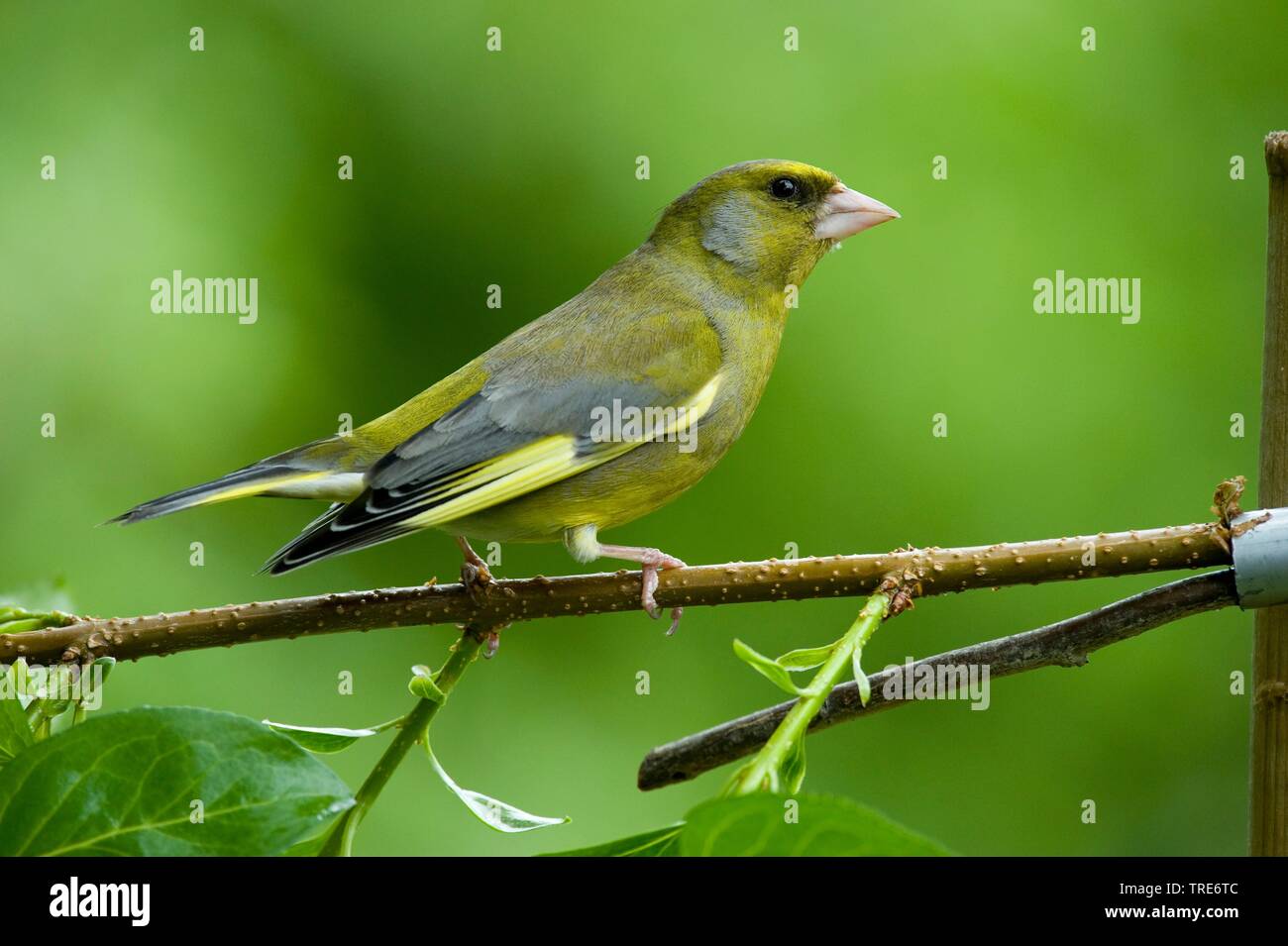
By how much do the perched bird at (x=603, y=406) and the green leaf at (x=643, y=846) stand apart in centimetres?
90

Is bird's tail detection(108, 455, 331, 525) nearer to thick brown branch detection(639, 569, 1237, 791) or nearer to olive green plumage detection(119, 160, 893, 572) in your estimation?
olive green plumage detection(119, 160, 893, 572)

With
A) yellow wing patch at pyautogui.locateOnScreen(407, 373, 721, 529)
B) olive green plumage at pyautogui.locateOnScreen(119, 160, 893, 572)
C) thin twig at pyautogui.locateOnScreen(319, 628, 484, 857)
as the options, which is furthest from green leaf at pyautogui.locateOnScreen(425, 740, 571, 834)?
yellow wing patch at pyautogui.locateOnScreen(407, 373, 721, 529)

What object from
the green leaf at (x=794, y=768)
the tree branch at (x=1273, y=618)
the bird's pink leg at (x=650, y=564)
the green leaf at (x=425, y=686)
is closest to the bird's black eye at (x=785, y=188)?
the bird's pink leg at (x=650, y=564)

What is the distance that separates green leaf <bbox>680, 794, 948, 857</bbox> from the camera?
3.78 feet

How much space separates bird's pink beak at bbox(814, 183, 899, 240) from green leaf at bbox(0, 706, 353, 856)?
2.17m

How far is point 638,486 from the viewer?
2758mm

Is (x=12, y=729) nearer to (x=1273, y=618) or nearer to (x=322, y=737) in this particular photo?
(x=322, y=737)

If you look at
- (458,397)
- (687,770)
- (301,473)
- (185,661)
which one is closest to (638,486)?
(458,397)

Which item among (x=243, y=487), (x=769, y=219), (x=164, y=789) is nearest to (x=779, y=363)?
(x=769, y=219)

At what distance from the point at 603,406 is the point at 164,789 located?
1641 millimetres

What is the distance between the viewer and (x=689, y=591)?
1823 mm

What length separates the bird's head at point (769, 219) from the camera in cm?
321

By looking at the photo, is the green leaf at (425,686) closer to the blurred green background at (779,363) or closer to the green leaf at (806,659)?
the green leaf at (806,659)

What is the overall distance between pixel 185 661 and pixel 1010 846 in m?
2.23
